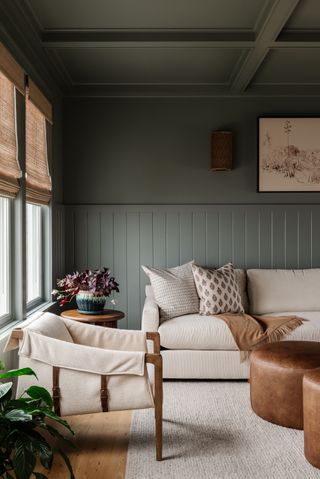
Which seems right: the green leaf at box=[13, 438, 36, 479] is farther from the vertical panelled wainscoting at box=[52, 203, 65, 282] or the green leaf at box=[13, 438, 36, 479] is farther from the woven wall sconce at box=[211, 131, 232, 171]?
the woven wall sconce at box=[211, 131, 232, 171]

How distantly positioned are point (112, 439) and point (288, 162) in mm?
3354

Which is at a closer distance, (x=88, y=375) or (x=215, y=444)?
(x=88, y=375)

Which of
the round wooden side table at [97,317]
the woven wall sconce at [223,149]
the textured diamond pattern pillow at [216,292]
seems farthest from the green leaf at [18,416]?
the woven wall sconce at [223,149]

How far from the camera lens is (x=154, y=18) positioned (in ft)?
12.2

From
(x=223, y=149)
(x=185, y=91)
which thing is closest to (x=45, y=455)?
(x=223, y=149)

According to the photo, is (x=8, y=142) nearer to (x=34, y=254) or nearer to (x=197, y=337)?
(x=34, y=254)

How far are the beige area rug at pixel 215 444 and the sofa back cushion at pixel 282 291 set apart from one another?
1.26 m

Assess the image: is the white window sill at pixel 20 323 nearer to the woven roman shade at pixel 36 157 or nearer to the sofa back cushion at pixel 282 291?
the woven roman shade at pixel 36 157

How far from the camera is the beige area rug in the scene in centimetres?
265

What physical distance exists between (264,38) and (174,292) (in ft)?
6.87

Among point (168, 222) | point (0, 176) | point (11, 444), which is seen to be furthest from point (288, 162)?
point (11, 444)

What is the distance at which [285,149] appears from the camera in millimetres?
5398

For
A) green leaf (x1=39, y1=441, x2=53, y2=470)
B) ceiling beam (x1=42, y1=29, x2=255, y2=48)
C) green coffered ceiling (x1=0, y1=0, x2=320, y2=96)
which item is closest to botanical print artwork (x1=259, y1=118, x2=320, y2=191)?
green coffered ceiling (x1=0, y1=0, x2=320, y2=96)

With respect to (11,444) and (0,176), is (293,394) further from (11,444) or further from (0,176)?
(0,176)
